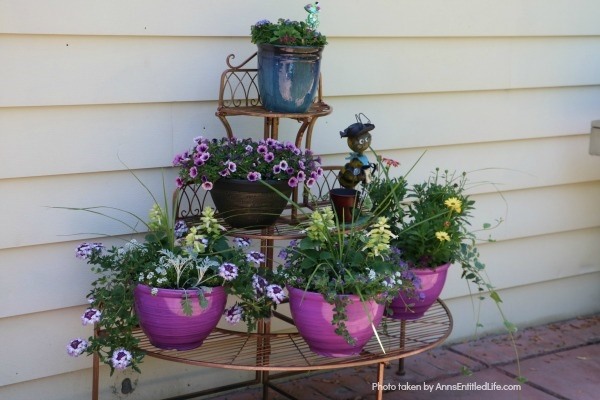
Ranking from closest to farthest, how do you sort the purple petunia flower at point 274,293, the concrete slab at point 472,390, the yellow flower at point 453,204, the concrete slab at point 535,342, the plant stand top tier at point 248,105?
the purple petunia flower at point 274,293 → the plant stand top tier at point 248,105 → the yellow flower at point 453,204 → the concrete slab at point 472,390 → the concrete slab at point 535,342

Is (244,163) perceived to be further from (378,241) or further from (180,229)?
(378,241)

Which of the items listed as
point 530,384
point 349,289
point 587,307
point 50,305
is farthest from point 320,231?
point 587,307

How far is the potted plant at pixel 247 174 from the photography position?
8.67 feet

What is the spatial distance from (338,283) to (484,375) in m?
1.28

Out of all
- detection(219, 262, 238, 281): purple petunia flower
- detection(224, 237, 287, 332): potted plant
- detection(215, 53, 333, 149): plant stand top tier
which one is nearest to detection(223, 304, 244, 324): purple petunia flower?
detection(224, 237, 287, 332): potted plant

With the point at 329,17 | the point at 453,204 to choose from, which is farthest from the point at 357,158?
the point at 329,17

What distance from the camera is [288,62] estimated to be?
2.71 m

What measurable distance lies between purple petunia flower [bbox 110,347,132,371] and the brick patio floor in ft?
2.59

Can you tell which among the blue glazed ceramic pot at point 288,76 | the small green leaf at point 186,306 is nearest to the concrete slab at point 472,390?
the small green leaf at point 186,306

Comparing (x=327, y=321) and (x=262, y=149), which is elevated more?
(x=262, y=149)

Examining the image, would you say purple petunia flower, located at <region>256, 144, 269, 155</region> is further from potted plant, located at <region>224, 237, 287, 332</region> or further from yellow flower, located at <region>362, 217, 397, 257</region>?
yellow flower, located at <region>362, 217, 397, 257</region>

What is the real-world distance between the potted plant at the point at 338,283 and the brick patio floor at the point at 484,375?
746 millimetres

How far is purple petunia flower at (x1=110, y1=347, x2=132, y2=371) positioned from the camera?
2479 millimetres

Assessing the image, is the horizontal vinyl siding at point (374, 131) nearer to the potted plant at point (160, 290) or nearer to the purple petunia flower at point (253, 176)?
the potted plant at point (160, 290)
